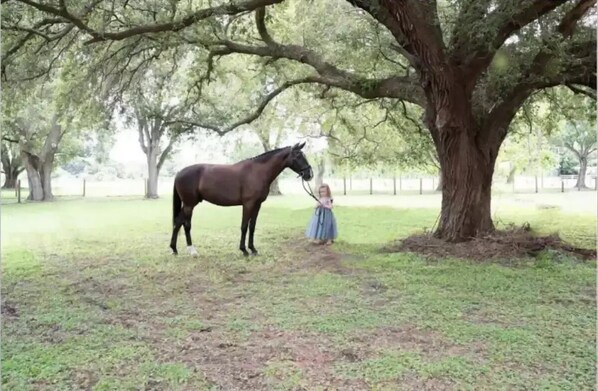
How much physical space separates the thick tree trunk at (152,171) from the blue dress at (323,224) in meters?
19.6

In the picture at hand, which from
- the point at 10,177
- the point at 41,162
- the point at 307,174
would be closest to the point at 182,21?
the point at 307,174

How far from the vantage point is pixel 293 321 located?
453 cm

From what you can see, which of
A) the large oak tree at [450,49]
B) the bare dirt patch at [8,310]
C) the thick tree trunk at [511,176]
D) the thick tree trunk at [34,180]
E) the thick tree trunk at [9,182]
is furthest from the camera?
the thick tree trunk at [511,176]

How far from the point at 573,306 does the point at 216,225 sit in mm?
9464

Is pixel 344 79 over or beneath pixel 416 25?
beneath

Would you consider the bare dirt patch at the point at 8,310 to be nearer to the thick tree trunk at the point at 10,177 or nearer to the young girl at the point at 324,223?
the young girl at the point at 324,223

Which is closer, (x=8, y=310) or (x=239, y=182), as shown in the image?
(x=8, y=310)

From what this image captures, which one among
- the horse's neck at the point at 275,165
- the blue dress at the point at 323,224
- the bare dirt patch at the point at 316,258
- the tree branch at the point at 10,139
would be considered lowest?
the bare dirt patch at the point at 316,258

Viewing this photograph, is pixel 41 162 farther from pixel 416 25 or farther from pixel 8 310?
pixel 416 25

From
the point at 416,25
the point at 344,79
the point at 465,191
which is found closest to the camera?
the point at 416,25

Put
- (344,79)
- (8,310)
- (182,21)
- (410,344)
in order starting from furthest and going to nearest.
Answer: (344,79), (182,21), (8,310), (410,344)

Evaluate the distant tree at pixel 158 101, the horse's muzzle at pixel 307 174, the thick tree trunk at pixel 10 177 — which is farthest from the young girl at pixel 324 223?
the thick tree trunk at pixel 10 177

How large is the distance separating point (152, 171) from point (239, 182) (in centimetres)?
2027

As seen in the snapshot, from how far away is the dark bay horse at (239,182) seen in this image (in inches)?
325
